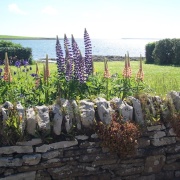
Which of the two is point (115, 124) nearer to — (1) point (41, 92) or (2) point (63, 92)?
(2) point (63, 92)

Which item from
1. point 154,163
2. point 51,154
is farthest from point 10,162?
point 154,163

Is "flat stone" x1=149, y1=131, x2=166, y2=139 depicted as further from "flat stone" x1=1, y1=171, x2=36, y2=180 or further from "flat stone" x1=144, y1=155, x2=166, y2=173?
"flat stone" x1=1, y1=171, x2=36, y2=180

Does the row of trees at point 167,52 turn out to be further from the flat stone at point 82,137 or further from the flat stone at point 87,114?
the flat stone at point 82,137

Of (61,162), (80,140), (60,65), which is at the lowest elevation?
(61,162)

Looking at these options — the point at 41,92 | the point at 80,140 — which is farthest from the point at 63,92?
the point at 80,140

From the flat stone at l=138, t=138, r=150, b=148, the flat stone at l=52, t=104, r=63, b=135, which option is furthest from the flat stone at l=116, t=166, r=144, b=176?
the flat stone at l=52, t=104, r=63, b=135

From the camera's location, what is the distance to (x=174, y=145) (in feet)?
17.0

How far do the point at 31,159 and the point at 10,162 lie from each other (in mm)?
279

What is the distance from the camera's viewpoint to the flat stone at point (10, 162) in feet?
14.3

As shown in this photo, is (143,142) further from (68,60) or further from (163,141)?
(68,60)

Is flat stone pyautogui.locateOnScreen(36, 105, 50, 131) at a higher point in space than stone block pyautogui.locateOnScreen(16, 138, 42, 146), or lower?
higher

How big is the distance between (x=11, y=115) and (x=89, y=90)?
1495mm

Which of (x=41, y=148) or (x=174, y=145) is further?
(x=174, y=145)

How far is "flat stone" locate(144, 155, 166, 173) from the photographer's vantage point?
5.03 metres
